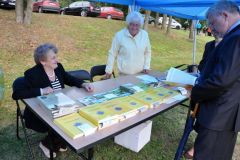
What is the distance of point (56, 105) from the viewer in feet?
6.58

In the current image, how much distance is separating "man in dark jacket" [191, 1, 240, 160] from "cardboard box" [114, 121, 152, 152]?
0.75m

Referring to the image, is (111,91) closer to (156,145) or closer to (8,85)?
(156,145)

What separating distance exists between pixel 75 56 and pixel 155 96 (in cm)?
594

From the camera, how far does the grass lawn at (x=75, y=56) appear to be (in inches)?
119

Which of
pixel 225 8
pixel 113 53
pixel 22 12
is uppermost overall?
pixel 225 8

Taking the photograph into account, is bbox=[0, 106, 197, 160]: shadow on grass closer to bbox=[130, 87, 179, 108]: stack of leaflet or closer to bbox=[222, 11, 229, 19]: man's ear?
bbox=[130, 87, 179, 108]: stack of leaflet

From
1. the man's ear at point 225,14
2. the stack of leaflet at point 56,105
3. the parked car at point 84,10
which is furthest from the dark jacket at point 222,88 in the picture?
the parked car at point 84,10

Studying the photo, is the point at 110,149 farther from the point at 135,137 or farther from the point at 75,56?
the point at 75,56

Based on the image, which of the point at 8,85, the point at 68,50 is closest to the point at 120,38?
the point at 8,85

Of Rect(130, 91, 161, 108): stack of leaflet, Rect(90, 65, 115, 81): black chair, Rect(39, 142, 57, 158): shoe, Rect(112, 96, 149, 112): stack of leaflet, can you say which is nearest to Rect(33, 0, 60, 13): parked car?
Rect(90, 65, 115, 81): black chair

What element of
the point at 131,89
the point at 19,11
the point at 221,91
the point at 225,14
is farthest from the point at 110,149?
the point at 19,11

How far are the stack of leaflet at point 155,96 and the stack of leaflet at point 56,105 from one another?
0.66 m

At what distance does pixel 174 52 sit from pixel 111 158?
9.79 meters

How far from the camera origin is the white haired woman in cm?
334
